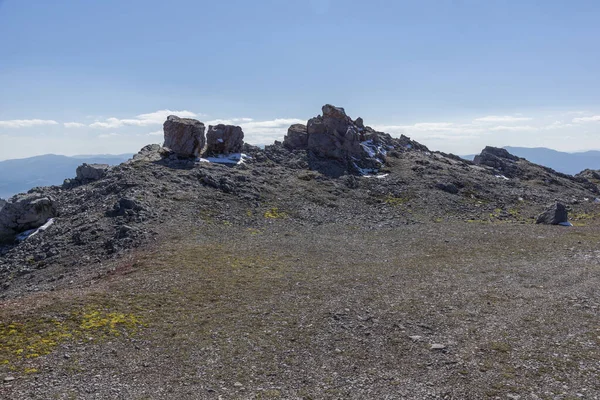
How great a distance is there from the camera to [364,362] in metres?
15.6

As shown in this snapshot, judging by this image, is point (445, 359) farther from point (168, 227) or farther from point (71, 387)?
point (168, 227)

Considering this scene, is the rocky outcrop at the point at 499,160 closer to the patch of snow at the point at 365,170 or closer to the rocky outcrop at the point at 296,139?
the patch of snow at the point at 365,170

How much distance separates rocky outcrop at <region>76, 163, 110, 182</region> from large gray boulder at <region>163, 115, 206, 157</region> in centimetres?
869

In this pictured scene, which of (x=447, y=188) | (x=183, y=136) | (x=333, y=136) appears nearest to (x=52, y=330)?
(x=183, y=136)

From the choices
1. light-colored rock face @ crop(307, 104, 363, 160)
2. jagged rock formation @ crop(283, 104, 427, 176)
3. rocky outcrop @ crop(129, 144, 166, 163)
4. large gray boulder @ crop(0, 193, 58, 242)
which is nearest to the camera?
large gray boulder @ crop(0, 193, 58, 242)

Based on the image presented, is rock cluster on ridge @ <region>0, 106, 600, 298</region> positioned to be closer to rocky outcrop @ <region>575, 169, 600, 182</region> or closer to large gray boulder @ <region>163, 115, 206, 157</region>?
large gray boulder @ <region>163, 115, 206, 157</region>

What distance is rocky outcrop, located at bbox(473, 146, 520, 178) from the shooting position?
7797 cm

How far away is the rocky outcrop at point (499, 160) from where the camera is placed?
7797cm

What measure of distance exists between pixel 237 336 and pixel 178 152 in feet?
132

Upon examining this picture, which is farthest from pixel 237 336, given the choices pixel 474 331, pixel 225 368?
pixel 474 331

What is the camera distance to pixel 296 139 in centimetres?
6881

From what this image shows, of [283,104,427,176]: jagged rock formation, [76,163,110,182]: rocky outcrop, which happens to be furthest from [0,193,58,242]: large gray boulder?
[283,104,427,176]: jagged rock formation

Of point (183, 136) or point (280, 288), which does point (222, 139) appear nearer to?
point (183, 136)

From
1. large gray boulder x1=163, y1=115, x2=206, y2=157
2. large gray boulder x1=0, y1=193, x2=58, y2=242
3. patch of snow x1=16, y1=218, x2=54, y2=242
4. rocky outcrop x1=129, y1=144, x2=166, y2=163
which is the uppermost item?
large gray boulder x1=163, y1=115, x2=206, y2=157
